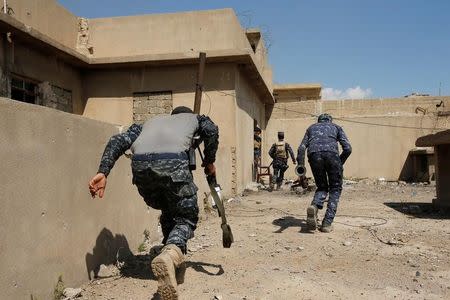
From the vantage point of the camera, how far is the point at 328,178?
5664 millimetres

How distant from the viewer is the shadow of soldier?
3504mm

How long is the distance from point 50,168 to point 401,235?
13.4 ft

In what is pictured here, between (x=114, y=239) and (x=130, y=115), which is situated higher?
(x=130, y=115)

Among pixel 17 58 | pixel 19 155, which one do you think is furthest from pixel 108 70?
pixel 19 155

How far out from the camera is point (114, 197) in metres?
4.02

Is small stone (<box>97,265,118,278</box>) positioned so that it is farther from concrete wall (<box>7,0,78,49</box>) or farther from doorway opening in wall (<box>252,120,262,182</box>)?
doorway opening in wall (<box>252,120,262,182</box>)

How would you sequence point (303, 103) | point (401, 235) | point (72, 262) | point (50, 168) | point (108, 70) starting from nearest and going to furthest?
1. point (50, 168)
2. point (72, 262)
3. point (401, 235)
4. point (108, 70)
5. point (303, 103)

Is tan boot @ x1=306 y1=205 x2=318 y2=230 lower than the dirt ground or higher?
higher

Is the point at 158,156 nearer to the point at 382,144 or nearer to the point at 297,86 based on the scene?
the point at 382,144

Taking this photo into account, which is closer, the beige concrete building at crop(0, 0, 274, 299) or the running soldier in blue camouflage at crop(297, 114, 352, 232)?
the beige concrete building at crop(0, 0, 274, 299)

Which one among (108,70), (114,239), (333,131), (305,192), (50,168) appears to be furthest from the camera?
(108,70)

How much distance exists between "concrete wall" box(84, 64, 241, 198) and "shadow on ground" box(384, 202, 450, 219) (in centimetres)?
361

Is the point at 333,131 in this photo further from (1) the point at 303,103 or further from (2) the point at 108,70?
(1) the point at 303,103

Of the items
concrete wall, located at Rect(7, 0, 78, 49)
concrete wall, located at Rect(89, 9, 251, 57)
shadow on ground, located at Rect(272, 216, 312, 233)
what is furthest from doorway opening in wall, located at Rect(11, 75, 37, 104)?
shadow on ground, located at Rect(272, 216, 312, 233)
